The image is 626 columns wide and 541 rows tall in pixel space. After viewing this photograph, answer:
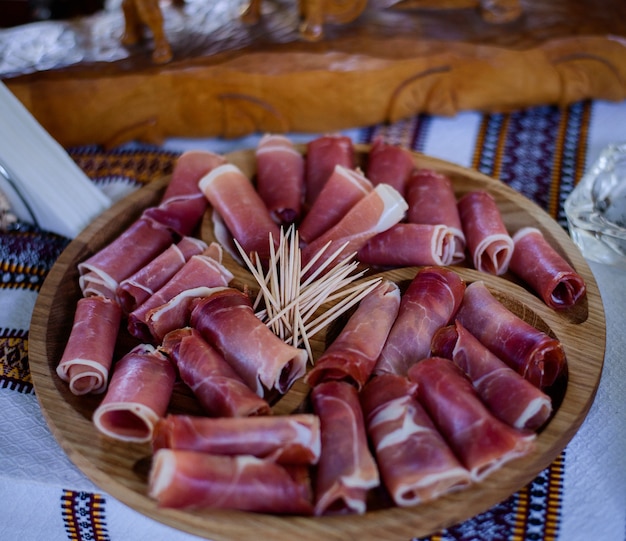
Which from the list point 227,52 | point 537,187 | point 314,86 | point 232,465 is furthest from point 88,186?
point 537,187

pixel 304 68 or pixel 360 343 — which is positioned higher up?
pixel 304 68

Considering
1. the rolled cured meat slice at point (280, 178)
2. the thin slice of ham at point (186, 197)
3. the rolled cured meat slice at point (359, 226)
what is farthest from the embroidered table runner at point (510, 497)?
the rolled cured meat slice at point (359, 226)

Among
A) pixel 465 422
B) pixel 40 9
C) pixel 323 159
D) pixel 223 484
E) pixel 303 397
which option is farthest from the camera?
pixel 40 9

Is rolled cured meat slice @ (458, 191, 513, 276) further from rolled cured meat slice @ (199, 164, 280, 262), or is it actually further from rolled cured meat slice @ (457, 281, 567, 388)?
rolled cured meat slice @ (199, 164, 280, 262)

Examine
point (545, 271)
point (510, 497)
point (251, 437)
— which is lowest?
point (510, 497)

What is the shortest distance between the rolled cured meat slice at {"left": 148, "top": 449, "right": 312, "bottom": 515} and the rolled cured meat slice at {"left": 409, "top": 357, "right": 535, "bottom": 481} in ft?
0.98

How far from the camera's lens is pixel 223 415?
133cm

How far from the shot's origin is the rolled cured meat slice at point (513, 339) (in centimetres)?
141

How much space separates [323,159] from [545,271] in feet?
2.28

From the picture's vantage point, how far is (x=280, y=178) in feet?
6.25

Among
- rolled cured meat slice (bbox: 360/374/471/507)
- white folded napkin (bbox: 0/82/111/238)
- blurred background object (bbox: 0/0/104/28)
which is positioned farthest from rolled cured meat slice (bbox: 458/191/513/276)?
blurred background object (bbox: 0/0/104/28)

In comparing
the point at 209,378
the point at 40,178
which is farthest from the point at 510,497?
the point at 40,178

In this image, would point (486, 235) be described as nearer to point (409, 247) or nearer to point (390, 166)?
point (409, 247)

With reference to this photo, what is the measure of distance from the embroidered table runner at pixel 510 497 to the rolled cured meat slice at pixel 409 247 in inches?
18.0
